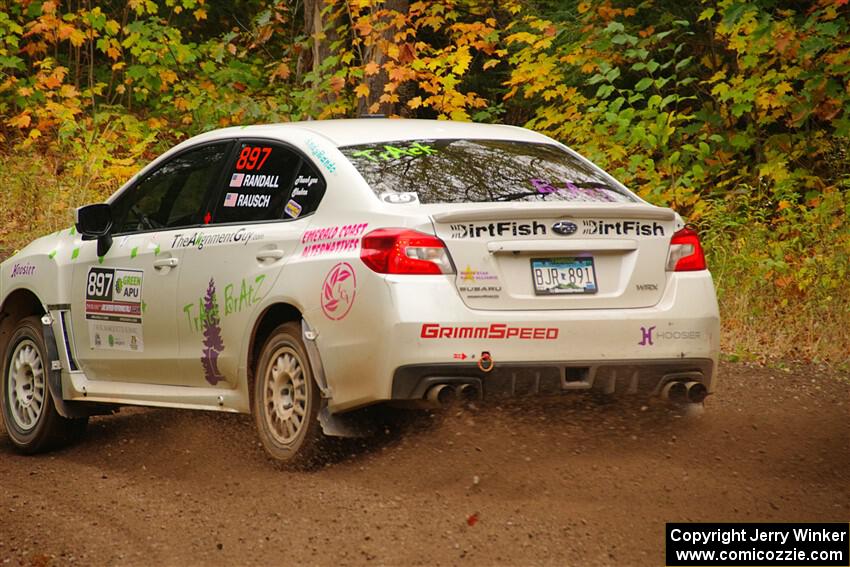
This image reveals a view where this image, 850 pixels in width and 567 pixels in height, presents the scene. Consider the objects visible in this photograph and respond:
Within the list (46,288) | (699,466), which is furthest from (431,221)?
(46,288)

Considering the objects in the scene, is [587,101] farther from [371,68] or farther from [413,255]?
[413,255]

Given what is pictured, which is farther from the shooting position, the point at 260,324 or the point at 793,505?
the point at 260,324

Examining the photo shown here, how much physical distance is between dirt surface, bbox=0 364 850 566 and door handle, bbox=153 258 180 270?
1008mm

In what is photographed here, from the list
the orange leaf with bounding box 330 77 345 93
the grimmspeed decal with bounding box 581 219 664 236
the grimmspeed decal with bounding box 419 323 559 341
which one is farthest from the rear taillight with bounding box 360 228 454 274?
the orange leaf with bounding box 330 77 345 93

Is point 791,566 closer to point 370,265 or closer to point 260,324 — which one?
point 370,265

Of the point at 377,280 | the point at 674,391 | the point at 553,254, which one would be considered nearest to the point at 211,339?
the point at 377,280

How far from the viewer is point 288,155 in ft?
21.8

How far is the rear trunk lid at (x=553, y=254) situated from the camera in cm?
566

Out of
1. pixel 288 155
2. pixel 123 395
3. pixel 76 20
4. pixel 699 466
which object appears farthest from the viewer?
pixel 76 20

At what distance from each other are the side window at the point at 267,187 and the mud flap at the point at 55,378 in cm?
151

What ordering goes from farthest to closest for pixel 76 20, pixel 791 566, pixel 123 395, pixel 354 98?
pixel 76 20, pixel 354 98, pixel 123 395, pixel 791 566

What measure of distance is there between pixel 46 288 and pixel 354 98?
8.96 meters

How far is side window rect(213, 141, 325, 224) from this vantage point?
6.39 meters

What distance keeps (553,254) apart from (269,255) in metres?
1.39
